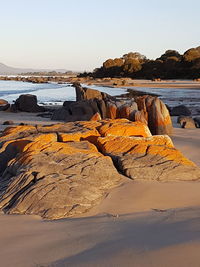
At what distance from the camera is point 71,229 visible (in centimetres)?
373

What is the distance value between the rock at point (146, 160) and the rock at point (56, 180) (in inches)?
11.9

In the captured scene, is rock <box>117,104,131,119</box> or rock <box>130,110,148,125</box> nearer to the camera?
rock <box>130,110,148,125</box>

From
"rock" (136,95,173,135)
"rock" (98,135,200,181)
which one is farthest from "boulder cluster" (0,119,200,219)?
"rock" (136,95,173,135)

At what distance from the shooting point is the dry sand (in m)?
2.86

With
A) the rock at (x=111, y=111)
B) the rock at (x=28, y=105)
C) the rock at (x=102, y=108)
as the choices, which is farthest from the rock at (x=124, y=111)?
the rock at (x=28, y=105)

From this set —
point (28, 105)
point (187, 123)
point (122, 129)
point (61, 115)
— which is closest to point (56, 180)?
point (122, 129)

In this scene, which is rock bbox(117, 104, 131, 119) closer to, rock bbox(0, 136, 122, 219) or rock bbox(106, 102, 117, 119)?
rock bbox(106, 102, 117, 119)

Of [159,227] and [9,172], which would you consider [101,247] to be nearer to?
[159,227]

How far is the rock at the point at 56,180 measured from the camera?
4.32 metres

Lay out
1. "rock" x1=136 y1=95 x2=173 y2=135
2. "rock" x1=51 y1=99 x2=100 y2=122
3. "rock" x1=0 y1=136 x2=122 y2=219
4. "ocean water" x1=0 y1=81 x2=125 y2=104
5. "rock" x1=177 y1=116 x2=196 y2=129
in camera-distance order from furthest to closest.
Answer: "ocean water" x1=0 y1=81 x2=125 y2=104, "rock" x1=51 y1=99 x2=100 y2=122, "rock" x1=177 y1=116 x2=196 y2=129, "rock" x1=136 y1=95 x2=173 y2=135, "rock" x1=0 y1=136 x2=122 y2=219

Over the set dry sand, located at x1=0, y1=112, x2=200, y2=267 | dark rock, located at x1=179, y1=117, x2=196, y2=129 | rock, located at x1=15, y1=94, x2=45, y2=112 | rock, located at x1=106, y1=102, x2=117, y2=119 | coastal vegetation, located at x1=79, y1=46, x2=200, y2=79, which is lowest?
coastal vegetation, located at x1=79, y1=46, x2=200, y2=79

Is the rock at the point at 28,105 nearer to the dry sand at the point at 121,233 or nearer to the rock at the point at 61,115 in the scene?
the rock at the point at 61,115

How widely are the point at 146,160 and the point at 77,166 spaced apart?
1.18m

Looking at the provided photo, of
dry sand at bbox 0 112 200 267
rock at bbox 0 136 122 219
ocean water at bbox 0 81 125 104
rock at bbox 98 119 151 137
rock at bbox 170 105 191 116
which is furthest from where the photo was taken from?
ocean water at bbox 0 81 125 104
